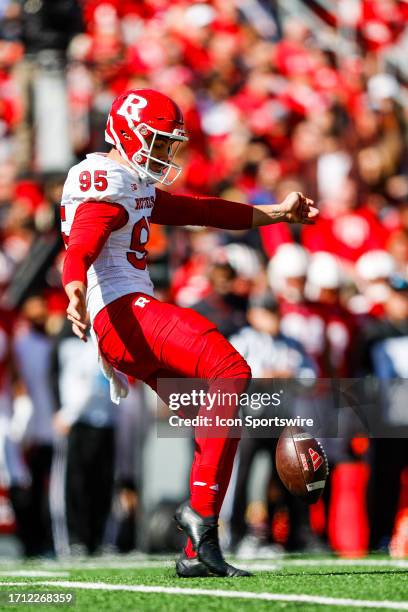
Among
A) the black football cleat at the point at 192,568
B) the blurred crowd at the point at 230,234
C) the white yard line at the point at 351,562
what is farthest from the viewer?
the blurred crowd at the point at 230,234

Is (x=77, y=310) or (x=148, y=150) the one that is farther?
(x=148, y=150)

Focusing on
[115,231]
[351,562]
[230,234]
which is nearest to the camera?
[115,231]

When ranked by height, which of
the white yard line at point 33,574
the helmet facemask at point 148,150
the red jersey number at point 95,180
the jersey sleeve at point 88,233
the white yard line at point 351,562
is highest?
the helmet facemask at point 148,150

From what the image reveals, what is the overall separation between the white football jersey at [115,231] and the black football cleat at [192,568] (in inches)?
43.0

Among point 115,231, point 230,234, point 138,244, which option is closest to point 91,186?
point 115,231

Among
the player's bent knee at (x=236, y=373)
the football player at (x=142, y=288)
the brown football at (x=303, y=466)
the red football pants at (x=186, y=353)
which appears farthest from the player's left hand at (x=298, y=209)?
the brown football at (x=303, y=466)

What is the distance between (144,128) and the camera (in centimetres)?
581

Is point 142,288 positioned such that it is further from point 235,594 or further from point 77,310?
point 235,594

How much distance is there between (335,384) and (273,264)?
1222 millimetres

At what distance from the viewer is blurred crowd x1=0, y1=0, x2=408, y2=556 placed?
8953 millimetres

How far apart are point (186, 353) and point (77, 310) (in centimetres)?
65

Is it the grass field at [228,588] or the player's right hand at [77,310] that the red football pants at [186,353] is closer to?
the grass field at [228,588]

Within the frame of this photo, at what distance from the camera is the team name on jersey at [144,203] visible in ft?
19.1

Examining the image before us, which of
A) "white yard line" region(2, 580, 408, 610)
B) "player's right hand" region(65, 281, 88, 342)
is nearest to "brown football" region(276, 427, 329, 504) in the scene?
"white yard line" region(2, 580, 408, 610)
